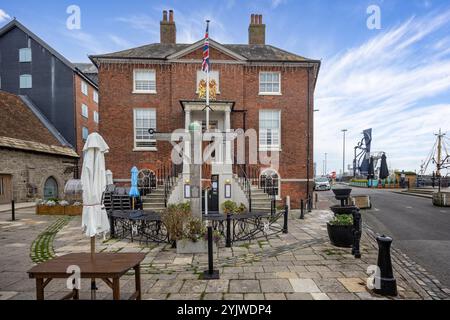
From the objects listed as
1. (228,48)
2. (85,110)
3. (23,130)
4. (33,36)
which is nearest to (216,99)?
(228,48)

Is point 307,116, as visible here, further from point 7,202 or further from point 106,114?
point 7,202

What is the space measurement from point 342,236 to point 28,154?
840 inches

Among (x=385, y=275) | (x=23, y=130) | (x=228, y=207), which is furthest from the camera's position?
(x=23, y=130)

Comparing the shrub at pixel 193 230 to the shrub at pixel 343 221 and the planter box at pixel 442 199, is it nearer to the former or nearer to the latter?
the shrub at pixel 343 221

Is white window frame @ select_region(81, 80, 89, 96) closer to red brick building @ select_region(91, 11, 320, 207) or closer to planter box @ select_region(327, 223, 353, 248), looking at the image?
red brick building @ select_region(91, 11, 320, 207)

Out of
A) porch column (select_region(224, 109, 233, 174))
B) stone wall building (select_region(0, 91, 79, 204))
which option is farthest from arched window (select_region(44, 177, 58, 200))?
porch column (select_region(224, 109, 233, 174))

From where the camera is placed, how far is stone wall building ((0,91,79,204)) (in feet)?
53.5

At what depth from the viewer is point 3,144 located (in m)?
15.3

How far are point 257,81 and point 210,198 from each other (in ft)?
27.3

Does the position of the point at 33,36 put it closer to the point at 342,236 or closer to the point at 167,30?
the point at 167,30

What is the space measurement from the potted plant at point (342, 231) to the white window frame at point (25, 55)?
98.7 ft

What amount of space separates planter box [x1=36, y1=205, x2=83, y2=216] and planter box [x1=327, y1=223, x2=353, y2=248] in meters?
12.5

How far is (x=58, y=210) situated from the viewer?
1276 cm

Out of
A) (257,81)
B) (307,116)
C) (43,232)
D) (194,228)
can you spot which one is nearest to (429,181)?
(307,116)
